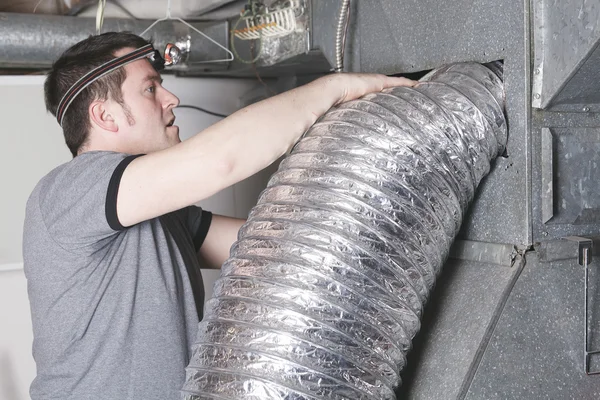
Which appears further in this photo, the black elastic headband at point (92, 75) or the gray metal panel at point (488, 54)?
the black elastic headband at point (92, 75)

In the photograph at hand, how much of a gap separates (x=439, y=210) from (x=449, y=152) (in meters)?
0.09

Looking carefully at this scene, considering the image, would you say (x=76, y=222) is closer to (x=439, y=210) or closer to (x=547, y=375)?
(x=439, y=210)

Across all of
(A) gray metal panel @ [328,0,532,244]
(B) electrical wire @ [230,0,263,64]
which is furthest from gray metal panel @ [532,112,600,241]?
(B) electrical wire @ [230,0,263,64]

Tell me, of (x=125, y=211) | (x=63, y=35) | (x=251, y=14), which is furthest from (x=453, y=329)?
(x=63, y=35)

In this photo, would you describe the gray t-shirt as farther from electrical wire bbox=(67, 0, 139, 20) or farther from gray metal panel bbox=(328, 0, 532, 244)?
electrical wire bbox=(67, 0, 139, 20)

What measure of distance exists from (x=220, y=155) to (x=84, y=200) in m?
0.26

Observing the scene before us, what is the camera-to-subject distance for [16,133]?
2395 millimetres

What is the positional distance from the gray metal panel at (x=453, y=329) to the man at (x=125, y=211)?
1.16 ft

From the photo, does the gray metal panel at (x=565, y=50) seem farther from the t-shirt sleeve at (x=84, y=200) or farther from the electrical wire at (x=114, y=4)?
the electrical wire at (x=114, y=4)

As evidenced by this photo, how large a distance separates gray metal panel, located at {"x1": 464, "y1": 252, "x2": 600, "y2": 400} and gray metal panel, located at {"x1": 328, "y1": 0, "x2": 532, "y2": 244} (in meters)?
0.09

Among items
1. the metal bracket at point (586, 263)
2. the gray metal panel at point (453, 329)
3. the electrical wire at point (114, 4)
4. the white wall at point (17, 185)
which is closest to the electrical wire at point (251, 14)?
the electrical wire at point (114, 4)

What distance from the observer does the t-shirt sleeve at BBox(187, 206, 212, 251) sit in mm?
1787

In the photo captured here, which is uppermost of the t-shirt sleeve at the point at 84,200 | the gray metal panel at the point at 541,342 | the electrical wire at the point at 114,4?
the electrical wire at the point at 114,4

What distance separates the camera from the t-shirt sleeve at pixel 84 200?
4.01 ft
